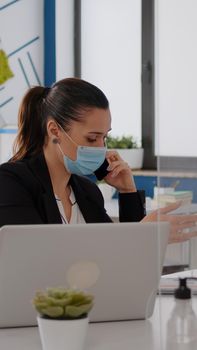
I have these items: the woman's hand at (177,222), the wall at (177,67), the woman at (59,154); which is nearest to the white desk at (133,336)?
the woman's hand at (177,222)

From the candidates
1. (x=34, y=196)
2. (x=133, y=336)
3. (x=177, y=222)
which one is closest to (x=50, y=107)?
(x=34, y=196)

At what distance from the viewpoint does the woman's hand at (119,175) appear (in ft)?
8.27

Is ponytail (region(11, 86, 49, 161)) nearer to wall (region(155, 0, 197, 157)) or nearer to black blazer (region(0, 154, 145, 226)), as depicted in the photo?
black blazer (region(0, 154, 145, 226))

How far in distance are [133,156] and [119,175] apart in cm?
262

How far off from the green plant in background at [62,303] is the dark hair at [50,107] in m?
0.89

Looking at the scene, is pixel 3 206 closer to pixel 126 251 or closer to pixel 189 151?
pixel 126 251

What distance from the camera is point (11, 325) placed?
64.6 inches

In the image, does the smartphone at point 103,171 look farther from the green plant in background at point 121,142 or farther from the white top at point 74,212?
the green plant in background at point 121,142

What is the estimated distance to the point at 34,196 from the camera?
215 cm

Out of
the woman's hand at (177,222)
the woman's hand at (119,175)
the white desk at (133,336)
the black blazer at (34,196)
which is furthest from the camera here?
the woman's hand at (119,175)

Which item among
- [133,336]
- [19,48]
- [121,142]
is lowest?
[121,142]

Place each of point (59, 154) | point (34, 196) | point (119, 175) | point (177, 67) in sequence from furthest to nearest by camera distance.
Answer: point (119, 175) < point (59, 154) < point (34, 196) < point (177, 67)

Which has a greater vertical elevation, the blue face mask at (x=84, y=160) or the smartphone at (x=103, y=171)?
the blue face mask at (x=84, y=160)

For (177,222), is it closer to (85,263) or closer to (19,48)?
(85,263)
